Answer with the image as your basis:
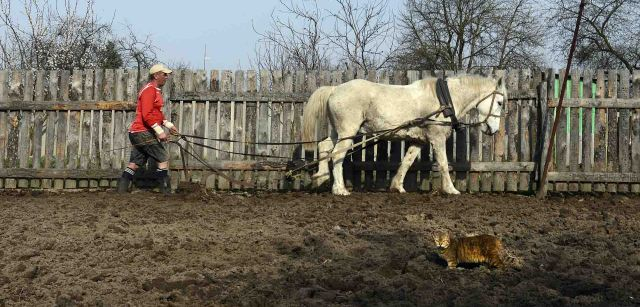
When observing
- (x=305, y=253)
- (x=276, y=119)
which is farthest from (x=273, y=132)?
(x=305, y=253)

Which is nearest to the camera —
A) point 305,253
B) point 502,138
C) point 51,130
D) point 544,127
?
point 305,253

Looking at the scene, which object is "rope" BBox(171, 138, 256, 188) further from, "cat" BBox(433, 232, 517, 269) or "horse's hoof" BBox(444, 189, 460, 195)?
"cat" BBox(433, 232, 517, 269)

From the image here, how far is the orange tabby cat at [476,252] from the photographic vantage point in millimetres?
4773

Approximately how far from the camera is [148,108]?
30.3ft

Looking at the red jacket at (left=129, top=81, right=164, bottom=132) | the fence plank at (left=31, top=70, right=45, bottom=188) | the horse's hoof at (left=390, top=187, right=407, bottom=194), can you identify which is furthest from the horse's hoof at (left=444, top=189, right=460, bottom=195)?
the fence plank at (left=31, top=70, right=45, bottom=188)

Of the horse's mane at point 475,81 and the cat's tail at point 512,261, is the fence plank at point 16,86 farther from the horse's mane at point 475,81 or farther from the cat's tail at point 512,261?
the cat's tail at point 512,261

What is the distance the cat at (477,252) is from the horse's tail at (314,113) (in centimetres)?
511

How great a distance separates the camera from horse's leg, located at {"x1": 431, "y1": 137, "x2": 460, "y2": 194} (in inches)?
385

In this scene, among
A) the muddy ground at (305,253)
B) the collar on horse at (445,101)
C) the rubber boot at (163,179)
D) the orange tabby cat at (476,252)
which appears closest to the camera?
the muddy ground at (305,253)

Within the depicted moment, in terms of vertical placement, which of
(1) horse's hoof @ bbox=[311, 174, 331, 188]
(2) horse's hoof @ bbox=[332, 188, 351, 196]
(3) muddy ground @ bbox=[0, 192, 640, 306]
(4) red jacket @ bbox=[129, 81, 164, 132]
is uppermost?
(4) red jacket @ bbox=[129, 81, 164, 132]

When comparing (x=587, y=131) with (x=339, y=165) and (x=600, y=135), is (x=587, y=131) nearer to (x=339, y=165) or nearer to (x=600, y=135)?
(x=600, y=135)

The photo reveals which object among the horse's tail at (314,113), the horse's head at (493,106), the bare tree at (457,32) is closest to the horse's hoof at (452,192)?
the horse's head at (493,106)

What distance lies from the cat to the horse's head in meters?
5.30

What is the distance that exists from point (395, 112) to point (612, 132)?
3.20 meters
